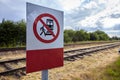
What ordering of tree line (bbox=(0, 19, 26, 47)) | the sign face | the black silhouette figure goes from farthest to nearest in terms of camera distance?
tree line (bbox=(0, 19, 26, 47)) < the black silhouette figure < the sign face

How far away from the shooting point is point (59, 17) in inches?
104

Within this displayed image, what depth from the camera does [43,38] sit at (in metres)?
2.41

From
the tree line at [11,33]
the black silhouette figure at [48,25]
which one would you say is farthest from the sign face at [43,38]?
the tree line at [11,33]

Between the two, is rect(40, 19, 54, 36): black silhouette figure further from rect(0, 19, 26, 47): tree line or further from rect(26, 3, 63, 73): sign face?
rect(0, 19, 26, 47): tree line

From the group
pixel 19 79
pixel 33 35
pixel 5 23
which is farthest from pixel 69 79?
pixel 5 23

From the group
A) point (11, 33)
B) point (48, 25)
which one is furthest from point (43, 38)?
point (11, 33)

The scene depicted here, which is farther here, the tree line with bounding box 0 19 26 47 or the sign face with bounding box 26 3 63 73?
the tree line with bounding box 0 19 26 47

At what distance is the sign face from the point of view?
7.52 ft

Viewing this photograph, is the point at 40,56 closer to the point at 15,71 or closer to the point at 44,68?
the point at 44,68

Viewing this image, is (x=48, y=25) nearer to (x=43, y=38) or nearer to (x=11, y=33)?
(x=43, y=38)

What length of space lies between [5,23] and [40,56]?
23.3m

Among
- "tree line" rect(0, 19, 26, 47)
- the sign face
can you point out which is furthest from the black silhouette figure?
"tree line" rect(0, 19, 26, 47)

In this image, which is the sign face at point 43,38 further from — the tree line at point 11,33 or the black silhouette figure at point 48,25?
the tree line at point 11,33

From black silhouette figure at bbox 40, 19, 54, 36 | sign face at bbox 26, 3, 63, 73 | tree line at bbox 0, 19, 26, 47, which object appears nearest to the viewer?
sign face at bbox 26, 3, 63, 73
